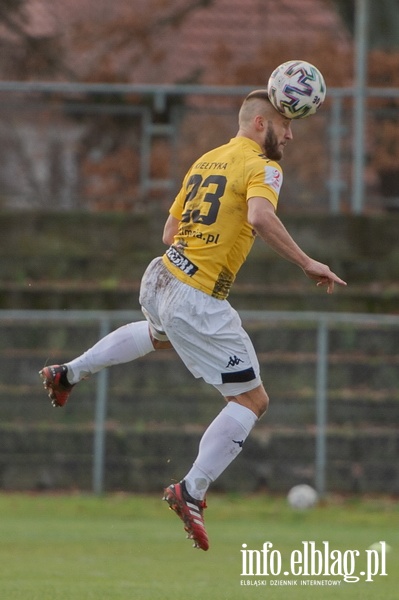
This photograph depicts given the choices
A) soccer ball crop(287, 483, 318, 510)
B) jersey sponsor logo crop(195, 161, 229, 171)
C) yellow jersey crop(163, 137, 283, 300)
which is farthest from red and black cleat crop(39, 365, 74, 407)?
soccer ball crop(287, 483, 318, 510)

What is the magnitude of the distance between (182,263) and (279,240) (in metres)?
0.79

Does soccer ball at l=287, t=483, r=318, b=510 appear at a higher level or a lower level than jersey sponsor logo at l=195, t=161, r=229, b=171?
lower

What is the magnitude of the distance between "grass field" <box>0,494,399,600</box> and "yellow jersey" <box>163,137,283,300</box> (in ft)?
6.85

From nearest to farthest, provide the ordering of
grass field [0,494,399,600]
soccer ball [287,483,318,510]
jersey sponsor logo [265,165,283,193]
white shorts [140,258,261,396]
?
jersey sponsor logo [265,165,283,193] → white shorts [140,258,261,396] → grass field [0,494,399,600] → soccer ball [287,483,318,510]

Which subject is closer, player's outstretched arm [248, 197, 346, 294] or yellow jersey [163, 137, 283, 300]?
player's outstretched arm [248, 197, 346, 294]

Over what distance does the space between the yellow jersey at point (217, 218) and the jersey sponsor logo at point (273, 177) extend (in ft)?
0.04

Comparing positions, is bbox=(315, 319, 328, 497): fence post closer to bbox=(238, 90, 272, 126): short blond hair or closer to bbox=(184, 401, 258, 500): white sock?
bbox=(184, 401, 258, 500): white sock

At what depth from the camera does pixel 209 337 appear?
8.81m

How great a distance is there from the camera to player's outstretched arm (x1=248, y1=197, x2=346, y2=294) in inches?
329

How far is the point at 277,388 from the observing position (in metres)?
16.2

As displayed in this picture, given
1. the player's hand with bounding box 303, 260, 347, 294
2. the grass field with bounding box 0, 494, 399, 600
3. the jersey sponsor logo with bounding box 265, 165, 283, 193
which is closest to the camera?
the player's hand with bounding box 303, 260, 347, 294

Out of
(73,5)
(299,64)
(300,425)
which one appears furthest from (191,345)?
(73,5)

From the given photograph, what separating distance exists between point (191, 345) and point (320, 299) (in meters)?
8.44

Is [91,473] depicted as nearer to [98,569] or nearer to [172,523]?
[172,523]
